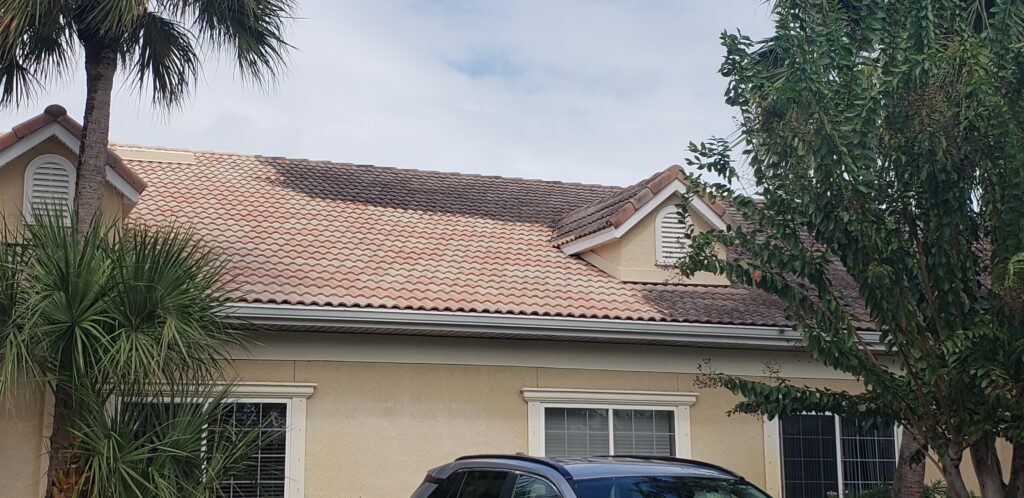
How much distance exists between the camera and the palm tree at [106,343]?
31.5 feet

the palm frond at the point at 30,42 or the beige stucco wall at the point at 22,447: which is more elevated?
the palm frond at the point at 30,42

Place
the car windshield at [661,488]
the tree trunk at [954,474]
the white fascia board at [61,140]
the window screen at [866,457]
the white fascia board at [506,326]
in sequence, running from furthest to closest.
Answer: the window screen at [866,457] < the white fascia board at [61,140] < the white fascia board at [506,326] < the tree trunk at [954,474] < the car windshield at [661,488]

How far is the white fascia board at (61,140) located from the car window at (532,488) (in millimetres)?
7039

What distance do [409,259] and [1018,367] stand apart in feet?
23.2

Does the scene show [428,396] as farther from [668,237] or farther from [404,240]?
[668,237]

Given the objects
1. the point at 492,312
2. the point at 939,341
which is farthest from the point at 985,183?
the point at 492,312

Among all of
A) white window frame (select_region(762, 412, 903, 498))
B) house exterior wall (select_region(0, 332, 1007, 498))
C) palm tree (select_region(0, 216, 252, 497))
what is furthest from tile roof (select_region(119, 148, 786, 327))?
palm tree (select_region(0, 216, 252, 497))

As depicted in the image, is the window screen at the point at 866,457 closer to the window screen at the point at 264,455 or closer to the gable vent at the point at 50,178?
the window screen at the point at 264,455

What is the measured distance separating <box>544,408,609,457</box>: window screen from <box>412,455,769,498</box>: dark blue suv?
188 inches

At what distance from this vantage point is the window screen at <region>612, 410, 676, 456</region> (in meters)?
13.4

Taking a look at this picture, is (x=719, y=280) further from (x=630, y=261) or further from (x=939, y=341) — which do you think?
(x=939, y=341)

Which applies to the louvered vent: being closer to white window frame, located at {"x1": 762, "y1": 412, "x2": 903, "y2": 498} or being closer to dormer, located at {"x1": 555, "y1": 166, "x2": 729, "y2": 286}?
dormer, located at {"x1": 555, "y1": 166, "x2": 729, "y2": 286}

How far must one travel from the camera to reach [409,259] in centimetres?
1399

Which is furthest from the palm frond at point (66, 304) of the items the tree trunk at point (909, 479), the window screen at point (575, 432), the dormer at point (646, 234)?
the tree trunk at point (909, 479)
